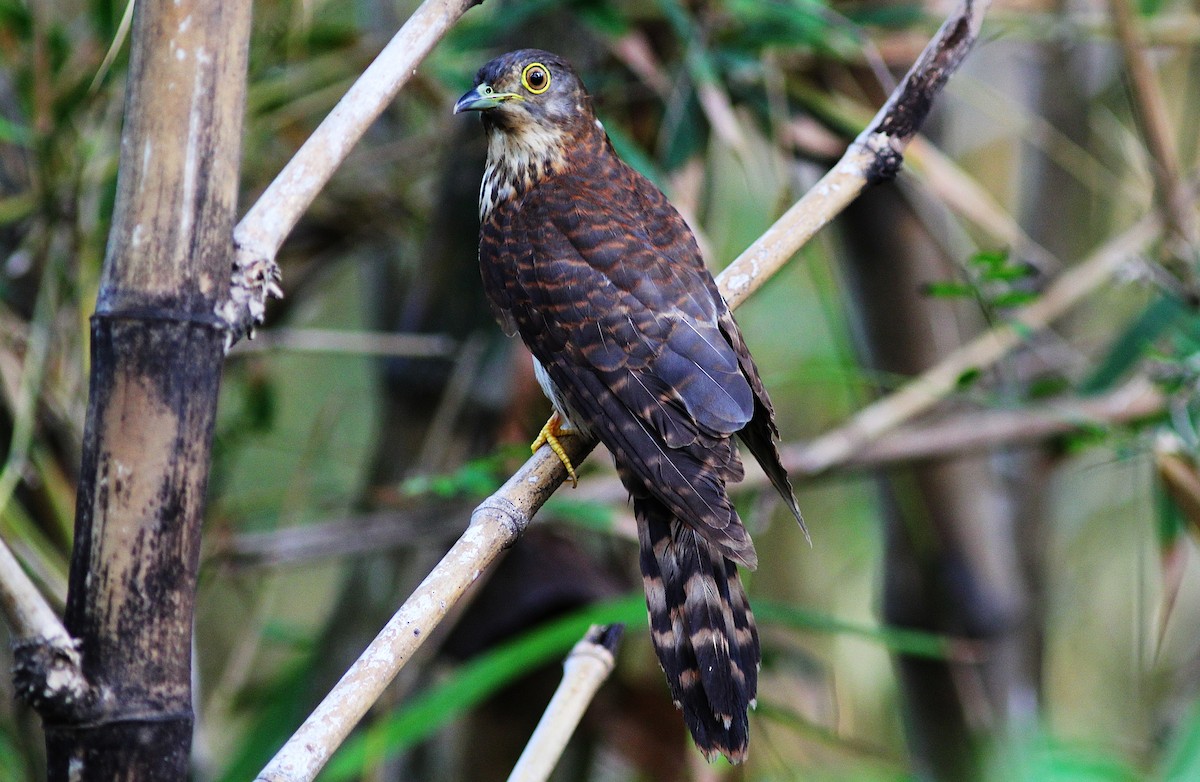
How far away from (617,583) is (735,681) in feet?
5.17

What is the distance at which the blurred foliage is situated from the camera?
8.16 feet

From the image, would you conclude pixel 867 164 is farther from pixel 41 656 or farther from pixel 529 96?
pixel 41 656

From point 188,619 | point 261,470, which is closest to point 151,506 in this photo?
point 188,619

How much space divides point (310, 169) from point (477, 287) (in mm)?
1839

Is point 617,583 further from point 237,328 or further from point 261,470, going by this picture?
point 261,470

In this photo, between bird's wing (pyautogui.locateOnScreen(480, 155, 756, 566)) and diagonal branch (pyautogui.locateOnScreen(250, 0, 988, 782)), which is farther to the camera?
bird's wing (pyautogui.locateOnScreen(480, 155, 756, 566))

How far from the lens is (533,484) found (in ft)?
5.16

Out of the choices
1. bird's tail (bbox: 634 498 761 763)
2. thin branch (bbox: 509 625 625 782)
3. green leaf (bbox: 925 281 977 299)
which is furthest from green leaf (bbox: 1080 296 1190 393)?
thin branch (bbox: 509 625 625 782)

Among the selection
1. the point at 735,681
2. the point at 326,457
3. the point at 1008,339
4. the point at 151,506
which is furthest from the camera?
the point at 326,457

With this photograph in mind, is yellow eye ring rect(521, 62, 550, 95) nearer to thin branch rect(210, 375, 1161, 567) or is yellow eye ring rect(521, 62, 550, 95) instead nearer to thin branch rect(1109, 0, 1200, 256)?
thin branch rect(210, 375, 1161, 567)

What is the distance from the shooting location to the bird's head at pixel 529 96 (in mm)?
2309

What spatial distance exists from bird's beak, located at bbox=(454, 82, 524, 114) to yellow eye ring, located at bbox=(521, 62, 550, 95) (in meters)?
0.05

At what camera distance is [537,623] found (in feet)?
9.61

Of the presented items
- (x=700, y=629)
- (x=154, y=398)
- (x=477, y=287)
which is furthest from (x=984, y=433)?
(x=154, y=398)
